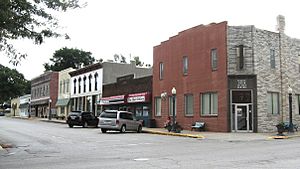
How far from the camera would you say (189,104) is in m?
33.0

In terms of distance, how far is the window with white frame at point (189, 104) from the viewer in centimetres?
3262

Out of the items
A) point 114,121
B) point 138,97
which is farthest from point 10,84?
point 114,121

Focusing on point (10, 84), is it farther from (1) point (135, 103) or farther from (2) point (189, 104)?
(2) point (189, 104)

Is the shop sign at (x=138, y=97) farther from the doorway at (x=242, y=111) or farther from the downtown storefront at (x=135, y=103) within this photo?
the doorway at (x=242, y=111)

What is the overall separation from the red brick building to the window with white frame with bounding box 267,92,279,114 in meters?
→ 3.45

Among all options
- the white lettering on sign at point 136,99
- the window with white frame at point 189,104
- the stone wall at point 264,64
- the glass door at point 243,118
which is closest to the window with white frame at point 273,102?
the stone wall at point 264,64

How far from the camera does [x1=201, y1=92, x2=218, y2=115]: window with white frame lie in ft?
98.9

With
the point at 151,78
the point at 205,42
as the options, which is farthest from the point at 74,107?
the point at 205,42

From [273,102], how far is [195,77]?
6455 mm

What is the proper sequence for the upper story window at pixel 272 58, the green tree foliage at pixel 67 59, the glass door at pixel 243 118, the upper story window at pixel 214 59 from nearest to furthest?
the glass door at pixel 243 118, the upper story window at pixel 272 58, the upper story window at pixel 214 59, the green tree foliage at pixel 67 59

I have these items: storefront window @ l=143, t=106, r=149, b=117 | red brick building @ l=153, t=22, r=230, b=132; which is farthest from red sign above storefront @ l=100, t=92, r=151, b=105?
red brick building @ l=153, t=22, r=230, b=132

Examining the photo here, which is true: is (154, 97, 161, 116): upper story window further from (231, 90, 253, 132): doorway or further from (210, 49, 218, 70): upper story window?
(231, 90, 253, 132): doorway

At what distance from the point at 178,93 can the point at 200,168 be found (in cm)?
2345

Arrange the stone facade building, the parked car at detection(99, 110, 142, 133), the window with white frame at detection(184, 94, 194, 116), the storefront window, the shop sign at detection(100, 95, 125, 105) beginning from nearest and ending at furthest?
the stone facade building < the parked car at detection(99, 110, 142, 133) < the window with white frame at detection(184, 94, 194, 116) < the storefront window < the shop sign at detection(100, 95, 125, 105)
